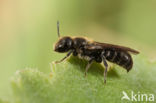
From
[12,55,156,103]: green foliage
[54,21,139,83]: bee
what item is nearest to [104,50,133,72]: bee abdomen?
[54,21,139,83]: bee

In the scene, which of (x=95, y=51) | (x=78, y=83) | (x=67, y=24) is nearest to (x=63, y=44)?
(x=95, y=51)

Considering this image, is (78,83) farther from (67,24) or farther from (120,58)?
(67,24)

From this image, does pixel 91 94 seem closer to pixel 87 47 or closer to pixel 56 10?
pixel 87 47

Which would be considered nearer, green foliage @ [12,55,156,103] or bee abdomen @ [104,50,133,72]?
green foliage @ [12,55,156,103]

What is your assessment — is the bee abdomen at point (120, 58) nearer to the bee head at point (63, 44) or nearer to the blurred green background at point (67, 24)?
the bee head at point (63, 44)

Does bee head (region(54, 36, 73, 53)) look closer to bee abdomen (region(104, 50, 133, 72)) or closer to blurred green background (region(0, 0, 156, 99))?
bee abdomen (region(104, 50, 133, 72))

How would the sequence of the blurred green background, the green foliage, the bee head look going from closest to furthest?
the green foliage → the bee head → the blurred green background

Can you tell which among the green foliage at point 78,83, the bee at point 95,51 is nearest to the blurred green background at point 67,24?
the bee at point 95,51

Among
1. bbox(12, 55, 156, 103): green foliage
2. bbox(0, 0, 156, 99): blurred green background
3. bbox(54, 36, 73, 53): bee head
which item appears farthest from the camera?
bbox(0, 0, 156, 99): blurred green background
